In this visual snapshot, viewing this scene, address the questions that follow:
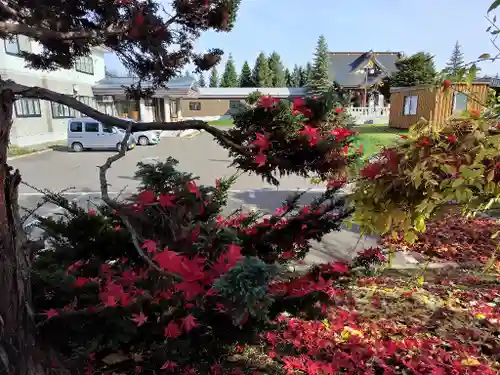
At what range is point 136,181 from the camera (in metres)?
9.45

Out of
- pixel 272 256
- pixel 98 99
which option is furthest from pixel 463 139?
pixel 98 99

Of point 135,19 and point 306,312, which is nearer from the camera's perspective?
point 306,312

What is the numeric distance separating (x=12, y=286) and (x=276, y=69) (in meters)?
59.9

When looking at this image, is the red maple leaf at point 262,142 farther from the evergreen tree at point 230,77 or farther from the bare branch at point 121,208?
the evergreen tree at point 230,77

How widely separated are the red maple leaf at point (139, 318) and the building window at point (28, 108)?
1699 cm

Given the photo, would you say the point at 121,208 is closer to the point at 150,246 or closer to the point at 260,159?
the point at 150,246

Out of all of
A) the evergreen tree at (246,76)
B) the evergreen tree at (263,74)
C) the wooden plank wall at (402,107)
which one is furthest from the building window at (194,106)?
the wooden plank wall at (402,107)

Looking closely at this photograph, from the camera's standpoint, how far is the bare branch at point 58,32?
75.3 inches

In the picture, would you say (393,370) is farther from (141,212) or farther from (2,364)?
(2,364)

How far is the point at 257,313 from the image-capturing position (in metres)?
1.03

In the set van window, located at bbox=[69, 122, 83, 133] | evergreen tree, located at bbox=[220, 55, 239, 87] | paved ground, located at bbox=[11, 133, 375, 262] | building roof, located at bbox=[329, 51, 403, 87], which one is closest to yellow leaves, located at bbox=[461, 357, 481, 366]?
paved ground, located at bbox=[11, 133, 375, 262]

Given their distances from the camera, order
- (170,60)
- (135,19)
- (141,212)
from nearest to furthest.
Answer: (141,212)
(135,19)
(170,60)

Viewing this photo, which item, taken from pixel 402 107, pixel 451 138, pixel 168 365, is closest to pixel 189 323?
pixel 168 365

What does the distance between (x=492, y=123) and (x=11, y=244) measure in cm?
209
